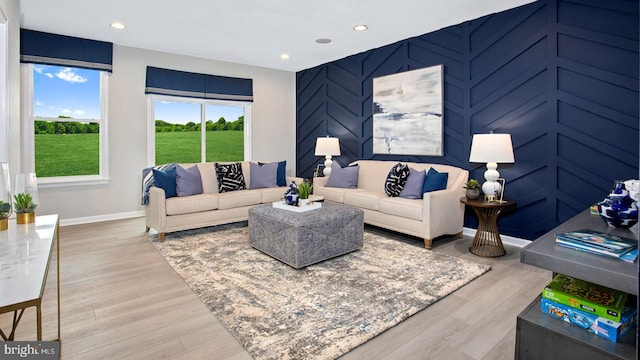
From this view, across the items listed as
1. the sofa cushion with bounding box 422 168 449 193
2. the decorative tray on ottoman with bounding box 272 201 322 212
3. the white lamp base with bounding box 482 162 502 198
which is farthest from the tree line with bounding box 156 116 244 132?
the white lamp base with bounding box 482 162 502 198

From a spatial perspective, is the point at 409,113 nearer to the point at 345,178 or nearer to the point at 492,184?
the point at 345,178

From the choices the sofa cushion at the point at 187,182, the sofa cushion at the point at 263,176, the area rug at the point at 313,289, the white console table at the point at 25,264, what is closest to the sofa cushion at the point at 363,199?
the area rug at the point at 313,289

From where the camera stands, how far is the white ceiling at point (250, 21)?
3609 millimetres

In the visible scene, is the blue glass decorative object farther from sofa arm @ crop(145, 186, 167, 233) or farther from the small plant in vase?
sofa arm @ crop(145, 186, 167, 233)

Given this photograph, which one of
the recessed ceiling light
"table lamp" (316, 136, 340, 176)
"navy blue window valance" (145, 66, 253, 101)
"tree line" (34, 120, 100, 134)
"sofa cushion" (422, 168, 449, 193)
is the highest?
the recessed ceiling light

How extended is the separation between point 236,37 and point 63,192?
318 cm

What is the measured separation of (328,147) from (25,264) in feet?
15.3

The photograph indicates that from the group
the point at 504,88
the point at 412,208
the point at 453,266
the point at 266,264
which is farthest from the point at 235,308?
the point at 504,88

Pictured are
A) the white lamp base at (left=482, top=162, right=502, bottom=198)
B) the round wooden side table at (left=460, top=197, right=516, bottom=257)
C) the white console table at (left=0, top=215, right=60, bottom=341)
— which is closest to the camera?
the white console table at (left=0, top=215, right=60, bottom=341)

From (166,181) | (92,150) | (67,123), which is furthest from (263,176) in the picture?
(67,123)

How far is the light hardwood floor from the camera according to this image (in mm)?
1874

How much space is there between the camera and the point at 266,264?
3166 mm

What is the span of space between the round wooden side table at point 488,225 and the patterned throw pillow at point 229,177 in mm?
2918

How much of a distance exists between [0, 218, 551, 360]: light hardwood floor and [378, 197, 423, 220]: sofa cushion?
0.82 m
